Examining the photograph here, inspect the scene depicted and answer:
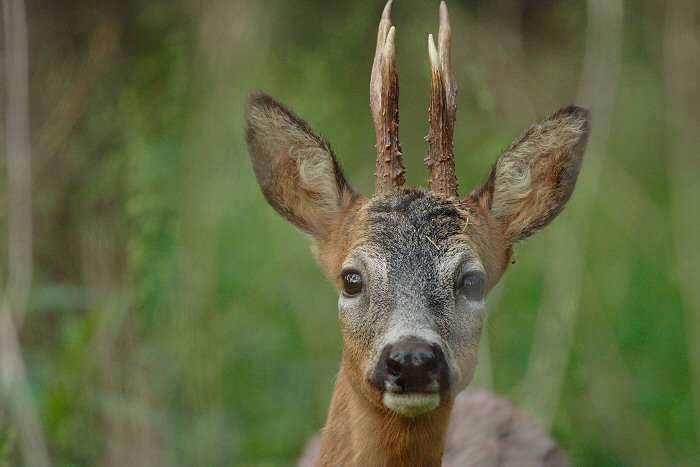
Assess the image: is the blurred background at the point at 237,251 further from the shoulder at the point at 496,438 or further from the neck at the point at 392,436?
the neck at the point at 392,436

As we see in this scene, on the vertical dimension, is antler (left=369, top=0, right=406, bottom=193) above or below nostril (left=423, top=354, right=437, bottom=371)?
above

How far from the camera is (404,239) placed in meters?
4.34

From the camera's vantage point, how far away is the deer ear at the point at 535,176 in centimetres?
470

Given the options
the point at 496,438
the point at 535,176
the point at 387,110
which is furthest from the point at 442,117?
the point at 496,438

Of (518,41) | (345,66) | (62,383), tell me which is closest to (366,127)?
(345,66)

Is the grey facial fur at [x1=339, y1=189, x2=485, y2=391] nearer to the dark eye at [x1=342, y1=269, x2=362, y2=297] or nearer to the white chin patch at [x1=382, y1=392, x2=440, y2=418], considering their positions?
the dark eye at [x1=342, y1=269, x2=362, y2=297]

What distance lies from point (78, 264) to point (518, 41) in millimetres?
3906

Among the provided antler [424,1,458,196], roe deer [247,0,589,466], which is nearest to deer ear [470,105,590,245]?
roe deer [247,0,589,466]

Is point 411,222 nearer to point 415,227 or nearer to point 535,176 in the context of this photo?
point 415,227

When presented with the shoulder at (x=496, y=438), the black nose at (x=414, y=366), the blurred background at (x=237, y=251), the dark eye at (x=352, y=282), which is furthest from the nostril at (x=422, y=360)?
the blurred background at (x=237, y=251)

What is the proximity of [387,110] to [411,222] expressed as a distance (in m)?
0.43

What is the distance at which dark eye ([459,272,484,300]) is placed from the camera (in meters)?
4.37

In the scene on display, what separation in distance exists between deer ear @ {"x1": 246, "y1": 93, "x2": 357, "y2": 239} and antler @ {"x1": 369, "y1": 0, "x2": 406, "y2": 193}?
245 millimetres

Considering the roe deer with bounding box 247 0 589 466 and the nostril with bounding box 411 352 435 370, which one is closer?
the nostril with bounding box 411 352 435 370
